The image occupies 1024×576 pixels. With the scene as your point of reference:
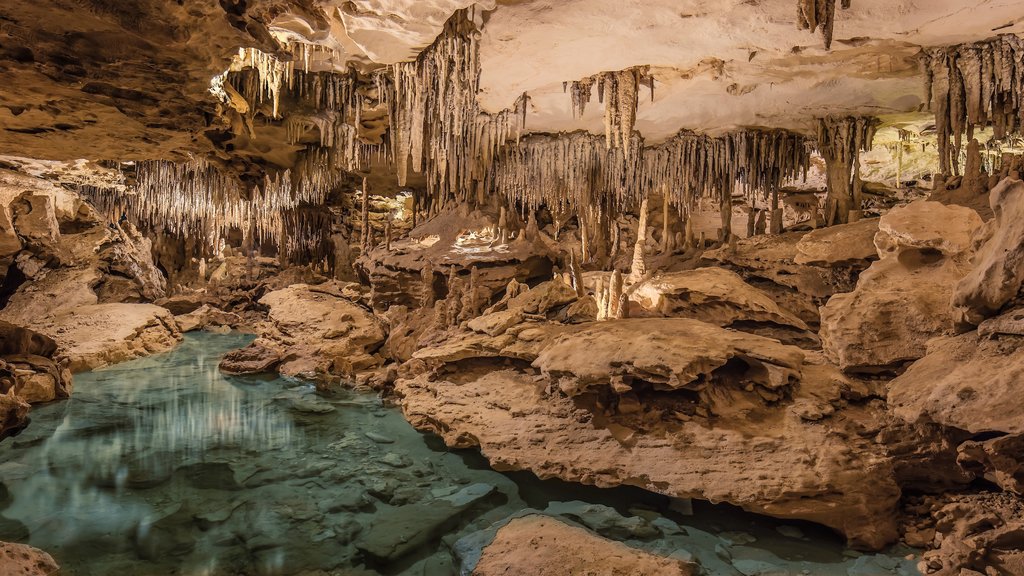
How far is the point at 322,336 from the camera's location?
34.1 feet

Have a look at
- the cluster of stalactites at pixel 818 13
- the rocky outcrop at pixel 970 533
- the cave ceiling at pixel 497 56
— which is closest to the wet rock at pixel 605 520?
the rocky outcrop at pixel 970 533

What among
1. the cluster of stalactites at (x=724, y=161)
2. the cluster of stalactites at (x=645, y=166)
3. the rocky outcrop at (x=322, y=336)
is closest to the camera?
the cluster of stalactites at (x=724, y=161)

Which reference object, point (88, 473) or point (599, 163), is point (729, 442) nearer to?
point (88, 473)

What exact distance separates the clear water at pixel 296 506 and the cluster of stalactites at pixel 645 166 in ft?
19.2

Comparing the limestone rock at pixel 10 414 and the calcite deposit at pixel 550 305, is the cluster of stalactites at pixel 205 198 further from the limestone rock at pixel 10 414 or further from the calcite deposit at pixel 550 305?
the limestone rock at pixel 10 414

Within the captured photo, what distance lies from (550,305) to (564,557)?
14.0 feet

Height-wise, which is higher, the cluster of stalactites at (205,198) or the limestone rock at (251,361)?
the cluster of stalactites at (205,198)

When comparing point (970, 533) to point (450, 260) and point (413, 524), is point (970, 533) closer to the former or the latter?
point (413, 524)

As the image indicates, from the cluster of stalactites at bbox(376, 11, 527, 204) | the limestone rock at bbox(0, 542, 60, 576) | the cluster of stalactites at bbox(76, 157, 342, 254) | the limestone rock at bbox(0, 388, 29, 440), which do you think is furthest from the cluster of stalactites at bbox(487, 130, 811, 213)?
the limestone rock at bbox(0, 542, 60, 576)

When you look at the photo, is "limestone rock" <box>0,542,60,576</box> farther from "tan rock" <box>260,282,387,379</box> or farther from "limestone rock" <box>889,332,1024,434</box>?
"tan rock" <box>260,282,387,379</box>

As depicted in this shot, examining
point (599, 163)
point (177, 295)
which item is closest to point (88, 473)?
point (599, 163)

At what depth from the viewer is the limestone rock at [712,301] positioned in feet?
23.9

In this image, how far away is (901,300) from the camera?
4141 millimetres

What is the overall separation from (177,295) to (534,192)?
41.3 ft
